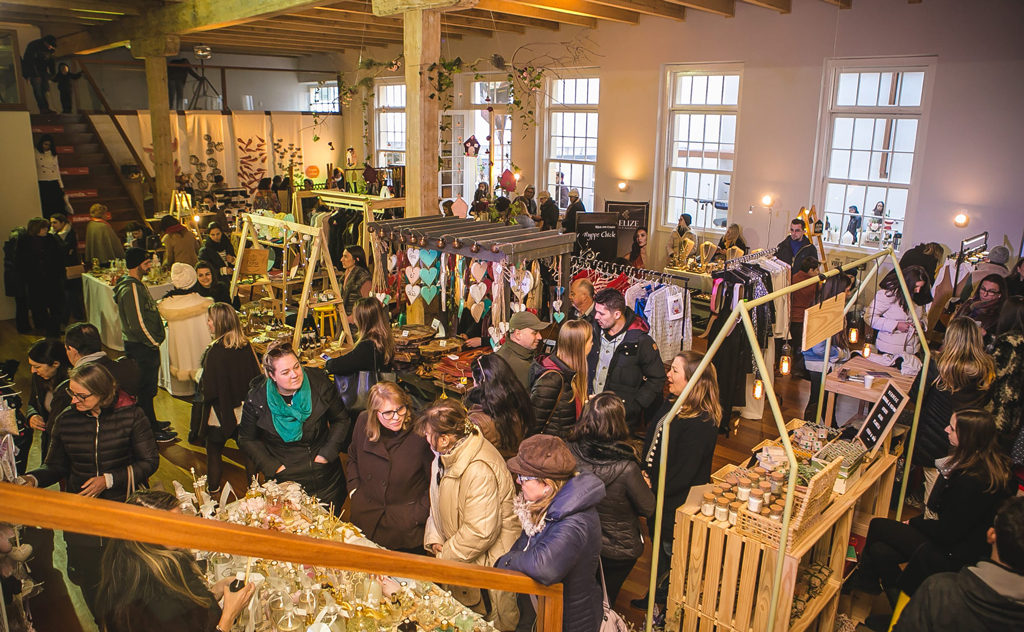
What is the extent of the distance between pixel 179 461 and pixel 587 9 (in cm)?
739

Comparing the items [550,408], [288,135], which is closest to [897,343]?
[550,408]

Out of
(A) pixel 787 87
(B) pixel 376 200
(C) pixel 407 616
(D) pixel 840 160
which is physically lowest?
(C) pixel 407 616

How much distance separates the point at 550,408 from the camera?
149 inches

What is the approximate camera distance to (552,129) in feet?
40.4

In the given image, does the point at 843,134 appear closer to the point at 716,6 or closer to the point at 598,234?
the point at 716,6

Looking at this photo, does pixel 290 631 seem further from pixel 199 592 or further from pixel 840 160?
pixel 840 160

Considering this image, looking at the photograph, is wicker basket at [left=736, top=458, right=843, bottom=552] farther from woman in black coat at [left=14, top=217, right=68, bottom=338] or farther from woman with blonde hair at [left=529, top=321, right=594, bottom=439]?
woman in black coat at [left=14, top=217, right=68, bottom=338]

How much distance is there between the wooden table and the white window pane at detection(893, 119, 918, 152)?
4856 mm

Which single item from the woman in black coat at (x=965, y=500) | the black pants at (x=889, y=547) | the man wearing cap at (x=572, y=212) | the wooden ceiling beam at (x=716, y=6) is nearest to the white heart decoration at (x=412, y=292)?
the black pants at (x=889, y=547)

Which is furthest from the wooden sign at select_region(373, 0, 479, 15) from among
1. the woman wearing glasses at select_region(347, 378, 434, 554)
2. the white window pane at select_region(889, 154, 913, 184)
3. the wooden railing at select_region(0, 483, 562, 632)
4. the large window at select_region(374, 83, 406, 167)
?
the large window at select_region(374, 83, 406, 167)

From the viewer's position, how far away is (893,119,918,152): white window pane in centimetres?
846

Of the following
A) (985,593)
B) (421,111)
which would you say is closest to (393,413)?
(985,593)

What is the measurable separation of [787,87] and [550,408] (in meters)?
7.33

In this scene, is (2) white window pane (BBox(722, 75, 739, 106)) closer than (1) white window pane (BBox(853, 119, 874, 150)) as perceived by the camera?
No
